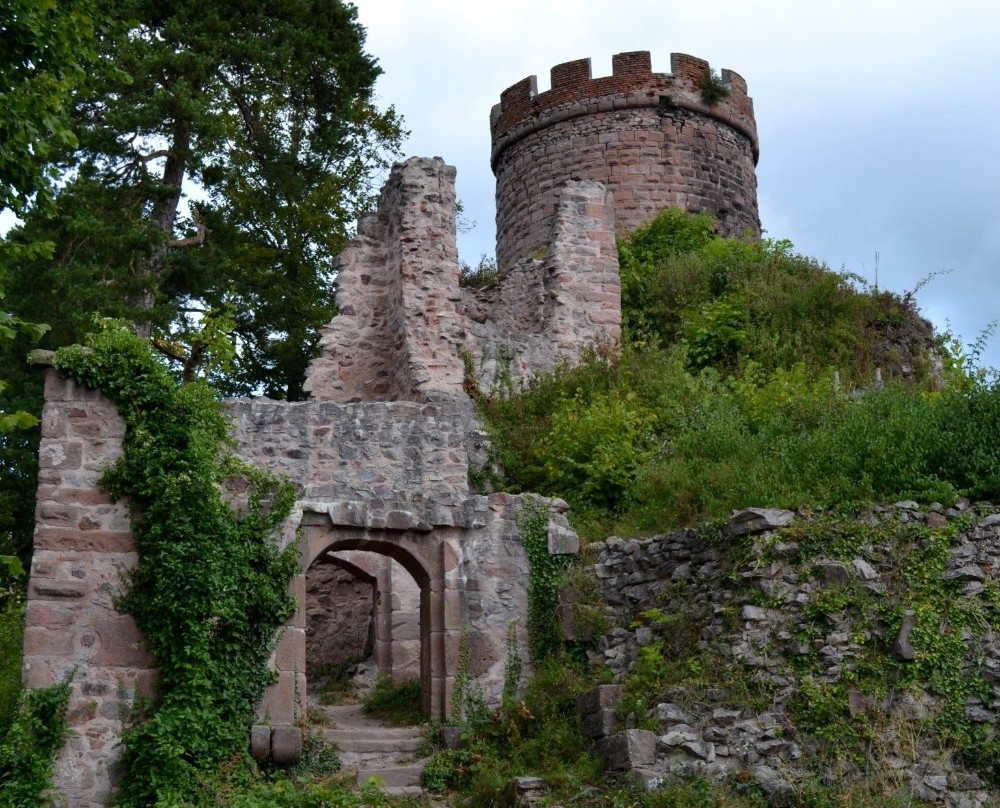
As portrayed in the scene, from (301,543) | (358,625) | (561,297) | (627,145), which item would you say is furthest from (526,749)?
(627,145)

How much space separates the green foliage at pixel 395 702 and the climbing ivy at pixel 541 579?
1.30 m

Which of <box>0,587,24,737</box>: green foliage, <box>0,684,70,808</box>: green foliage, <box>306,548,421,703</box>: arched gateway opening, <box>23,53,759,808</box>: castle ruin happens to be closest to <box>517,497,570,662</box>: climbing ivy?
<box>23,53,759,808</box>: castle ruin

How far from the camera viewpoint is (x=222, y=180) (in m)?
21.2

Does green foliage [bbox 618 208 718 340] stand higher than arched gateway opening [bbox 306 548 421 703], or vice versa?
green foliage [bbox 618 208 718 340]

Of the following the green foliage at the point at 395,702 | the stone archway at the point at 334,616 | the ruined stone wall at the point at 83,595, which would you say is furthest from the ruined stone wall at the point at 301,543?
the stone archway at the point at 334,616

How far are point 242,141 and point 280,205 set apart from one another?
120cm

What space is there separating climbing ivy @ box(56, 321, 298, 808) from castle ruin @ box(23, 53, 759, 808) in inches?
7.1

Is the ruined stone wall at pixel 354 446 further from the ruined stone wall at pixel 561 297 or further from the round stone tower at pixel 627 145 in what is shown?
the round stone tower at pixel 627 145

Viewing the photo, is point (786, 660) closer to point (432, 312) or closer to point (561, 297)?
point (432, 312)

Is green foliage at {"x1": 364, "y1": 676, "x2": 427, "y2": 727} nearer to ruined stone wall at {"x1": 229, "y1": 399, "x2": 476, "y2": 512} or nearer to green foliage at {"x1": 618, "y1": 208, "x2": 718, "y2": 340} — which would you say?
ruined stone wall at {"x1": 229, "y1": 399, "x2": 476, "y2": 512}

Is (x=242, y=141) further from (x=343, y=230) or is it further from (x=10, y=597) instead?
(x=10, y=597)

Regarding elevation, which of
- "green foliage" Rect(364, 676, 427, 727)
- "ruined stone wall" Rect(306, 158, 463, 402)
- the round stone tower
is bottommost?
"green foliage" Rect(364, 676, 427, 727)

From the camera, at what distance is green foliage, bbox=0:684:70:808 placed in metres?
10.1

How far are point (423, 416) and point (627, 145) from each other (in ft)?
34.3
